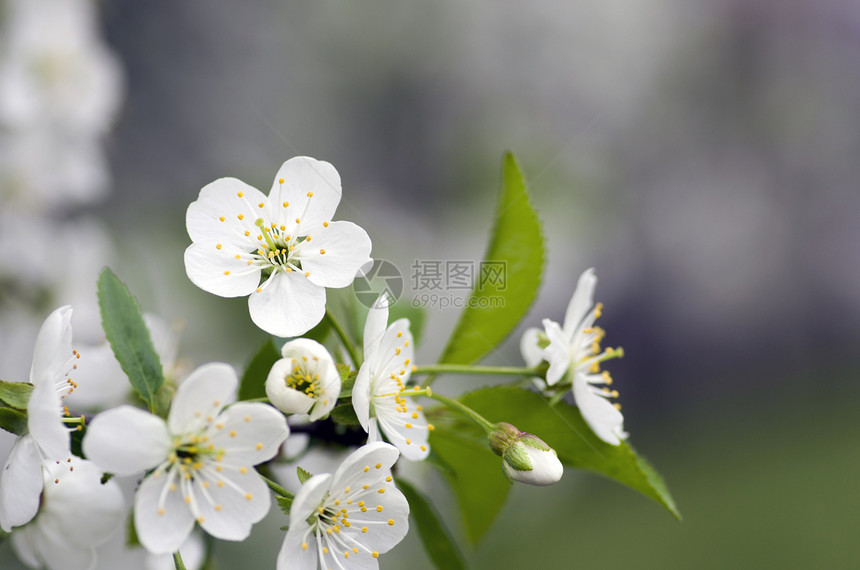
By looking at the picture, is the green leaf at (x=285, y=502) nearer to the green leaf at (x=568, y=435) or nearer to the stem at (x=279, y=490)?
the stem at (x=279, y=490)

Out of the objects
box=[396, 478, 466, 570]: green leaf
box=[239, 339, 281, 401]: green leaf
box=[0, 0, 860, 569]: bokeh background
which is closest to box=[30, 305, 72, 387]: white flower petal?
box=[239, 339, 281, 401]: green leaf

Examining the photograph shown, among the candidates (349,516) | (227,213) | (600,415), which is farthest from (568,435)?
(227,213)

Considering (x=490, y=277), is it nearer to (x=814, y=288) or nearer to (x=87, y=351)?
(x=87, y=351)

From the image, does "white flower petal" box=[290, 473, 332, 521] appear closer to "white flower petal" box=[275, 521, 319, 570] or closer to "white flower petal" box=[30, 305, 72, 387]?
"white flower petal" box=[275, 521, 319, 570]

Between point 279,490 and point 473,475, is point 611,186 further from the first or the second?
point 279,490

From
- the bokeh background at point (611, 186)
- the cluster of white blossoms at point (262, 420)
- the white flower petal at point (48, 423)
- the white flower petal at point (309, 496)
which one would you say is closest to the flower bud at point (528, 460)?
the cluster of white blossoms at point (262, 420)
